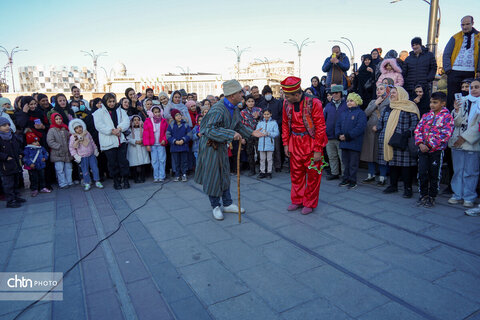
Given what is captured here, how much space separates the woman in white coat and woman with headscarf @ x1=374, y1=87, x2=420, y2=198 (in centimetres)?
516

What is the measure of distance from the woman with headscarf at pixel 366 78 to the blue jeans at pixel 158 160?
16.7 ft

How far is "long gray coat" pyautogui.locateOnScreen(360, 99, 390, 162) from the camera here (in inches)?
244

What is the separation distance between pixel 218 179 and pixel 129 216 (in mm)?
1567

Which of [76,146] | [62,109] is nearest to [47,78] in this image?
[62,109]

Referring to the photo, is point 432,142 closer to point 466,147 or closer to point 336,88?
point 466,147

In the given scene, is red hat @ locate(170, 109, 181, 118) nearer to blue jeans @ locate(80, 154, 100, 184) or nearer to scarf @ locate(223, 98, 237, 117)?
blue jeans @ locate(80, 154, 100, 184)

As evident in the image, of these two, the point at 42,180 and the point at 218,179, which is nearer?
the point at 218,179

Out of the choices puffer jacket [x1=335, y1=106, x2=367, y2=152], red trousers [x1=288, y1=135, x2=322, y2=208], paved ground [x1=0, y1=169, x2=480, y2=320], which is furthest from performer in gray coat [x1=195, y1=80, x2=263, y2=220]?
puffer jacket [x1=335, y1=106, x2=367, y2=152]

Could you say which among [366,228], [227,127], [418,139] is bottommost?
[366,228]

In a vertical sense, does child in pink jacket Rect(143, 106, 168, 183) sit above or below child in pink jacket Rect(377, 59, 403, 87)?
below

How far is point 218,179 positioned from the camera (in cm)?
454

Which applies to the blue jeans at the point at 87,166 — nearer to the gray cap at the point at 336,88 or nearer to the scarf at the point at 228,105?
the scarf at the point at 228,105

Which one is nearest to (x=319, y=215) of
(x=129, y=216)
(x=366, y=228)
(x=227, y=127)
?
(x=366, y=228)

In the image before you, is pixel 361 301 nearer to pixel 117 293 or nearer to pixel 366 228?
pixel 366 228
